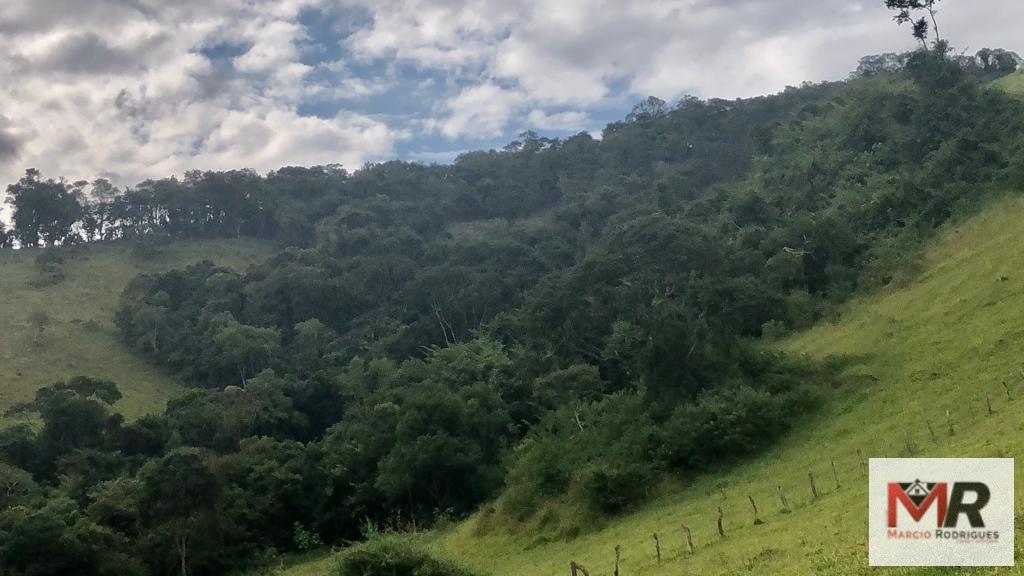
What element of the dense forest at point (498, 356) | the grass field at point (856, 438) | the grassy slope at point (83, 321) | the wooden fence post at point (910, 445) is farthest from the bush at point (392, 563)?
the grassy slope at point (83, 321)

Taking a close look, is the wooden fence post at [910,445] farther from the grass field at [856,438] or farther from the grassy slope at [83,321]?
the grassy slope at [83,321]

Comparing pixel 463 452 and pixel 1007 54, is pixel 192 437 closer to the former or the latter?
pixel 463 452

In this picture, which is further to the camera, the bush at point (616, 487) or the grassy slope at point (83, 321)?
the grassy slope at point (83, 321)

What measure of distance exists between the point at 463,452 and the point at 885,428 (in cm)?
2595

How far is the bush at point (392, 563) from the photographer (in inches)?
725

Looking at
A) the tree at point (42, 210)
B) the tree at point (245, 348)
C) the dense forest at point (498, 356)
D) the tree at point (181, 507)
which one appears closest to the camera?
the dense forest at point (498, 356)

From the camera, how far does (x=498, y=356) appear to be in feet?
199

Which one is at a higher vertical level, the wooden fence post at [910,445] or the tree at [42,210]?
the tree at [42,210]

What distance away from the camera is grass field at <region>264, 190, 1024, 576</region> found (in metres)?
18.4
